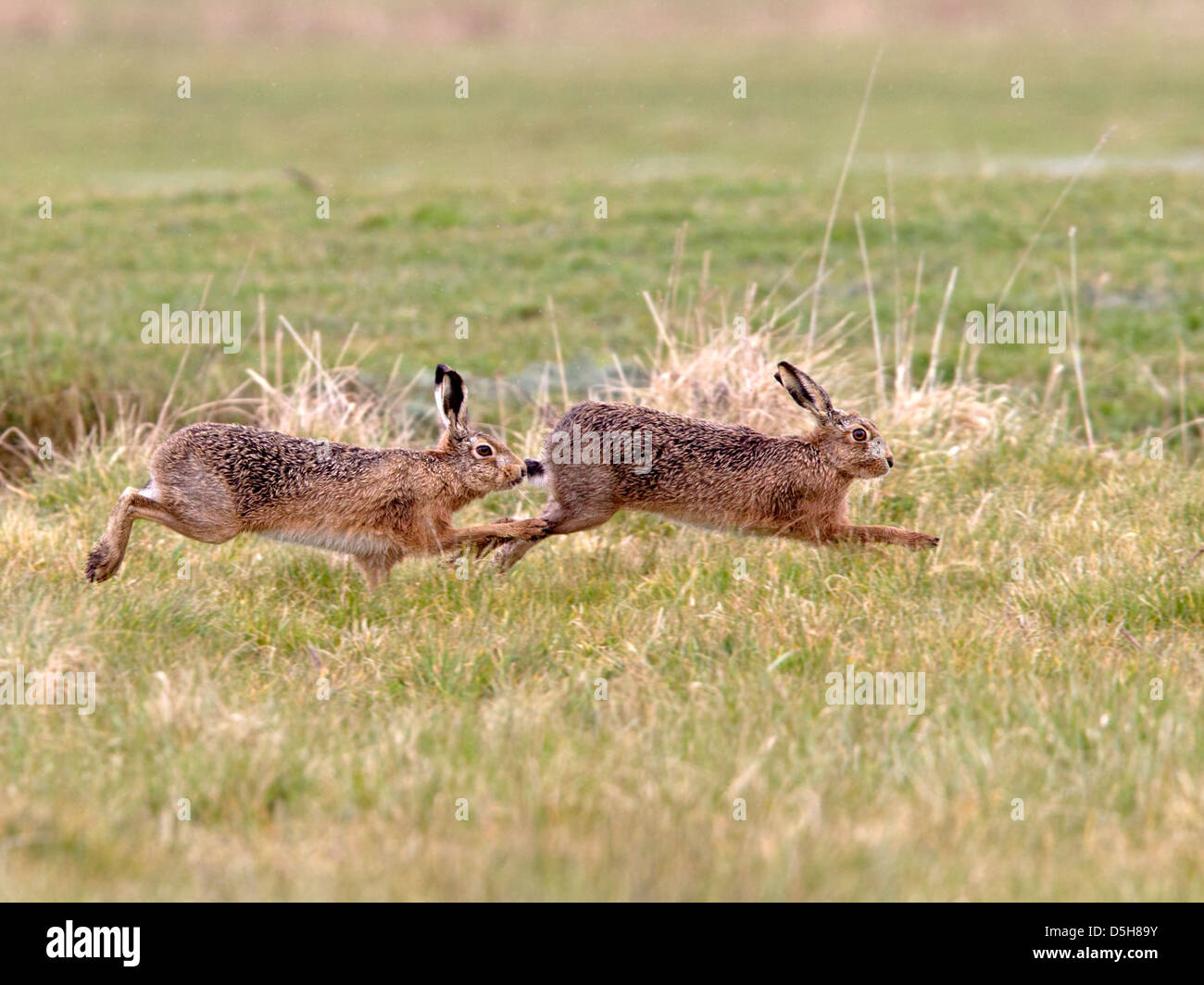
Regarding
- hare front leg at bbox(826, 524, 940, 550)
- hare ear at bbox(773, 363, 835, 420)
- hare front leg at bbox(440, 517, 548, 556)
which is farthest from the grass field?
hare ear at bbox(773, 363, 835, 420)

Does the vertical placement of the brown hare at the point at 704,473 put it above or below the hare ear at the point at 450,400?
below

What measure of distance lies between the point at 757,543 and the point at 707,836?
3143 mm

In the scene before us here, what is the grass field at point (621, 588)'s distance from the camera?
4.09 m

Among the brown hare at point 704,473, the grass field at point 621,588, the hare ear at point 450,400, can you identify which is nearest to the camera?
the grass field at point 621,588

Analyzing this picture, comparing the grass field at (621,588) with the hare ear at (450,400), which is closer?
the grass field at (621,588)

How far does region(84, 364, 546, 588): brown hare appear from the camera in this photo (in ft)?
21.1

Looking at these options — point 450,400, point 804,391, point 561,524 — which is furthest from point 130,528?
point 804,391

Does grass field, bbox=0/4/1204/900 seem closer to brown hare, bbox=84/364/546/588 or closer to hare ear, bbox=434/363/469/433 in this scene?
brown hare, bbox=84/364/546/588

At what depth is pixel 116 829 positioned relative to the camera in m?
4.15

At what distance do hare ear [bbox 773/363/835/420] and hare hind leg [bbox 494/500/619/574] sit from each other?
3.06ft

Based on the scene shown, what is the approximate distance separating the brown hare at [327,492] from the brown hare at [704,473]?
206 mm

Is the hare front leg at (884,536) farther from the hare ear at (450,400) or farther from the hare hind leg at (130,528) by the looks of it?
the hare hind leg at (130,528)

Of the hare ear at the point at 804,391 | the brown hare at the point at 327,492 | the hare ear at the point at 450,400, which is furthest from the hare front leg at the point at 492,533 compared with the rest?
the hare ear at the point at 804,391
